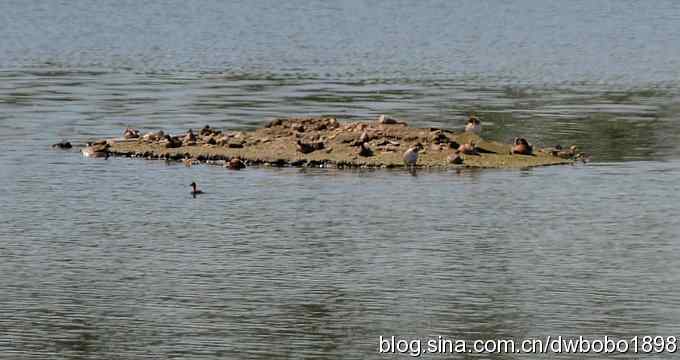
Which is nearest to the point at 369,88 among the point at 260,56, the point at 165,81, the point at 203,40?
the point at 165,81

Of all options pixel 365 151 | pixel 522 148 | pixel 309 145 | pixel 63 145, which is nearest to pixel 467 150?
pixel 522 148

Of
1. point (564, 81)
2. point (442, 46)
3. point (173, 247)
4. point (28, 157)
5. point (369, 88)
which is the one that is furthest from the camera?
point (442, 46)

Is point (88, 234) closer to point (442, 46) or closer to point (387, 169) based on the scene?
point (387, 169)

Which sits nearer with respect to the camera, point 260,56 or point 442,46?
point 260,56

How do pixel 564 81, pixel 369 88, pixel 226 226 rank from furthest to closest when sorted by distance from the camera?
1. pixel 564 81
2. pixel 369 88
3. pixel 226 226

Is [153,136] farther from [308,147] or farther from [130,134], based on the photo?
[308,147]

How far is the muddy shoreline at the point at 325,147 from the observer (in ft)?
173

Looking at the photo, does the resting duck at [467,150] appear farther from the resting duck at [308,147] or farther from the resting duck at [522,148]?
the resting duck at [308,147]

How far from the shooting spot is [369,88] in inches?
3147

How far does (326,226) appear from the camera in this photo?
142 feet

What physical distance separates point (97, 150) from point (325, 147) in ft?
23.6

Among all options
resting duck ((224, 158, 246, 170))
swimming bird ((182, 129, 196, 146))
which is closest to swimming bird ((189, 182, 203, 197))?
resting duck ((224, 158, 246, 170))

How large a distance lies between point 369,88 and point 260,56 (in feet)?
84.8

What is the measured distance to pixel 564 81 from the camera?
8519 centimetres
